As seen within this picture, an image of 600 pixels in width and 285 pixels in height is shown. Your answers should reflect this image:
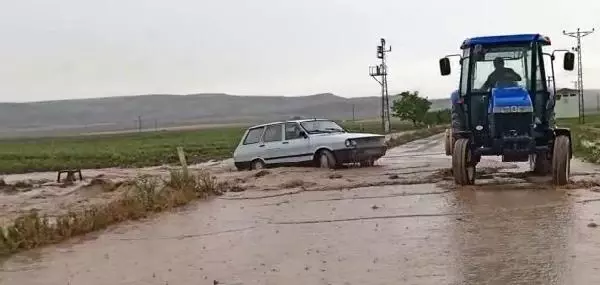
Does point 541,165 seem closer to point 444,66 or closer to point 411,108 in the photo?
point 444,66

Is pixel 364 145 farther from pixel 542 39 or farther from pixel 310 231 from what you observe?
pixel 310 231

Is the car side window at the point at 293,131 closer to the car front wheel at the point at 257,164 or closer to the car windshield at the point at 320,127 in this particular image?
the car windshield at the point at 320,127

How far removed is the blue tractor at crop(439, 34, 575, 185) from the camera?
48.9 ft

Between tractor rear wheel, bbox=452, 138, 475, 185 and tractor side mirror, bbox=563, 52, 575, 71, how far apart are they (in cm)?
232

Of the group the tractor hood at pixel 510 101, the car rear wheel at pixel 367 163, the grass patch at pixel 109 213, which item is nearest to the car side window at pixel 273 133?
the car rear wheel at pixel 367 163

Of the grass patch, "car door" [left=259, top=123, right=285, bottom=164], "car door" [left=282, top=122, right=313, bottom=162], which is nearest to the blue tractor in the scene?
the grass patch

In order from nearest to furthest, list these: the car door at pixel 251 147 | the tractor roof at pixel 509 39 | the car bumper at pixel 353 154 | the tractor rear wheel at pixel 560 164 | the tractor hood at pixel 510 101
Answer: the tractor rear wheel at pixel 560 164 → the tractor hood at pixel 510 101 → the tractor roof at pixel 509 39 → the car bumper at pixel 353 154 → the car door at pixel 251 147

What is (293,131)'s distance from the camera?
71.1 feet

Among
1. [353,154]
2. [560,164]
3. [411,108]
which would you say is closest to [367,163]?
[353,154]

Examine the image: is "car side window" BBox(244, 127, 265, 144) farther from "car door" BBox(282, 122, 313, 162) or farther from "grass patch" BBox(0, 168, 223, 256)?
"grass patch" BBox(0, 168, 223, 256)

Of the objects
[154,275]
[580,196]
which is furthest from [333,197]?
[154,275]

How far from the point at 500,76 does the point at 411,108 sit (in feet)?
216

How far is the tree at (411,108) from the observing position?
81.2 m

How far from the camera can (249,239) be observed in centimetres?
1047
